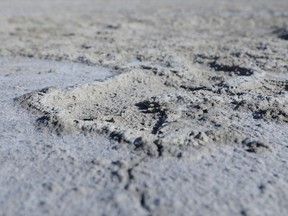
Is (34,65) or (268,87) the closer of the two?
(268,87)

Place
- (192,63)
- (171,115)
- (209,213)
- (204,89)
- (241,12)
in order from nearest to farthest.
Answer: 1. (209,213)
2. (171,115)
3. (204,89)
4. (192,63)
5. (241,12)

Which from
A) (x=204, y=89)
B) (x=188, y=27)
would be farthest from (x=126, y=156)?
(x=188, y=27)

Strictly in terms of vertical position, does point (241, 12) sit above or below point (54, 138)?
below

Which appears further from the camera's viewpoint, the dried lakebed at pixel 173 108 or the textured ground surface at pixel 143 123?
the dried lakebed at pixel 173 108

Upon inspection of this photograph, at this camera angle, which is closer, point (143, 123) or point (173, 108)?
point (143, 123)

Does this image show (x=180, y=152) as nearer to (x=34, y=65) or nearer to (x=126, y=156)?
(x=126, y=156)

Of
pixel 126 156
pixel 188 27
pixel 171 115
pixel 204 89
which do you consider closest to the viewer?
pixel 126 156

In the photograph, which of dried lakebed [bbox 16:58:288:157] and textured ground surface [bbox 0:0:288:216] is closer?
textured ground surface [bbox 0:0:288:216]
